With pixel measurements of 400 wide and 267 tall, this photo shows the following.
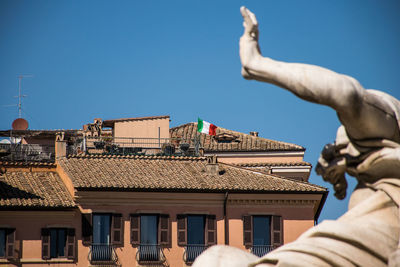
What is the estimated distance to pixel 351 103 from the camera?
24.1 ft

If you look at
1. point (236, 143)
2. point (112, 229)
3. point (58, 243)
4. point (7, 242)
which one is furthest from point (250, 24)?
point (236, 143)

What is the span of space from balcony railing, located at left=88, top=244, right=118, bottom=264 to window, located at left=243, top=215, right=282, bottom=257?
632 centimetres

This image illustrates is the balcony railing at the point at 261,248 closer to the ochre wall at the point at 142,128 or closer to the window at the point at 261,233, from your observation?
the window at the point at 261,233

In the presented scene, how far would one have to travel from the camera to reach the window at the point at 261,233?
5353cm

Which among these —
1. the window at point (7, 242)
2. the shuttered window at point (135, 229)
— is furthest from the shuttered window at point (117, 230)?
the window at point (7, 242)

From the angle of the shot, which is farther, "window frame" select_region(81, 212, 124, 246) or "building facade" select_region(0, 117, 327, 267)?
"window frame" select_region(81, 212, 124, 246)

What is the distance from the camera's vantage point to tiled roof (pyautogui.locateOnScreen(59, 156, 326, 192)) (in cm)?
5353

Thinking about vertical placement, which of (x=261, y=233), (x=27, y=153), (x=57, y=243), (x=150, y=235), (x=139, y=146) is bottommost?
(x=57, y=243)

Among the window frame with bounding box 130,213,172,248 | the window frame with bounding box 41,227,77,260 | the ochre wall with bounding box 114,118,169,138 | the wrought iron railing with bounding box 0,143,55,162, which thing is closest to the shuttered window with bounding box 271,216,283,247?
the window frame with bounding box 130,213,172,248

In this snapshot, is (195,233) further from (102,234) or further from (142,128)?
(142,128)

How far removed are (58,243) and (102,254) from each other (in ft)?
6.92

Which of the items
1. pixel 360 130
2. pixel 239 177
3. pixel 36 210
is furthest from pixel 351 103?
pixel 239 177

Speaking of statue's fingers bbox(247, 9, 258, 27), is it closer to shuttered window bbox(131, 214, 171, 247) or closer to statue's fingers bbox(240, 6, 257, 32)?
statue's fingers bbox(240, 6, 257, 32)

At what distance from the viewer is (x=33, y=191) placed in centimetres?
5347
